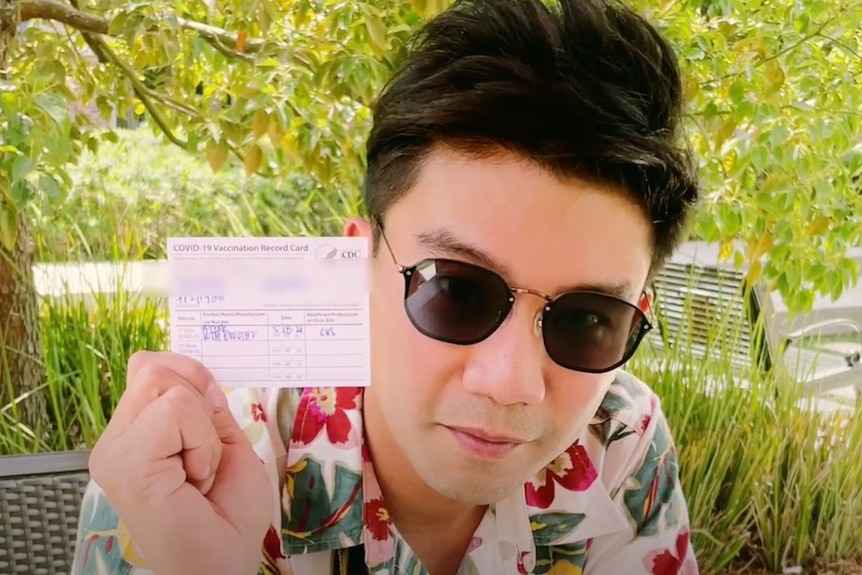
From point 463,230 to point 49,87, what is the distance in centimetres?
60

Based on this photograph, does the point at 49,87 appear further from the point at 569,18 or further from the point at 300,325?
the point at 569,18

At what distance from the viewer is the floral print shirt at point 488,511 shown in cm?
83

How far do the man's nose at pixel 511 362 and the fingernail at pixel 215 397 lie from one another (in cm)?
24

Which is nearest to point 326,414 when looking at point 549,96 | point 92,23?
point 549,96

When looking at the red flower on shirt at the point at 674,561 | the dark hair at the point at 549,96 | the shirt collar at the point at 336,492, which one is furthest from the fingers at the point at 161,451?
the red flower on shirt at the point at 674,561

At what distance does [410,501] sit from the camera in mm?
913

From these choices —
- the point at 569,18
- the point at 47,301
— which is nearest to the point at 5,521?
the point at 47,301

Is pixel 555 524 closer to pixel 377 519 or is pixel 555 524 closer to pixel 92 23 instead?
pixel 377 519

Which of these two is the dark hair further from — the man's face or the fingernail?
the fingernail

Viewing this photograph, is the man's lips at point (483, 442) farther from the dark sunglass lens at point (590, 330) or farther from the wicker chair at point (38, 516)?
→ the wicker chair at point (38, 516)

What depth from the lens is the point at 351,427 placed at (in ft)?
2.91

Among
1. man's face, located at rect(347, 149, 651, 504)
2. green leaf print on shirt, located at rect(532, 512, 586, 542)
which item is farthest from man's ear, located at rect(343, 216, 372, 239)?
green leaf print on shirt, located at rect(532, 512, 586, 542)

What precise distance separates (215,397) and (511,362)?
0.94 ft

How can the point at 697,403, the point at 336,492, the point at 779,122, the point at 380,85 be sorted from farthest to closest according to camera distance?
the point at 697,403 → the point at 779,122 → the point at 380,85 → the point at 336,492
